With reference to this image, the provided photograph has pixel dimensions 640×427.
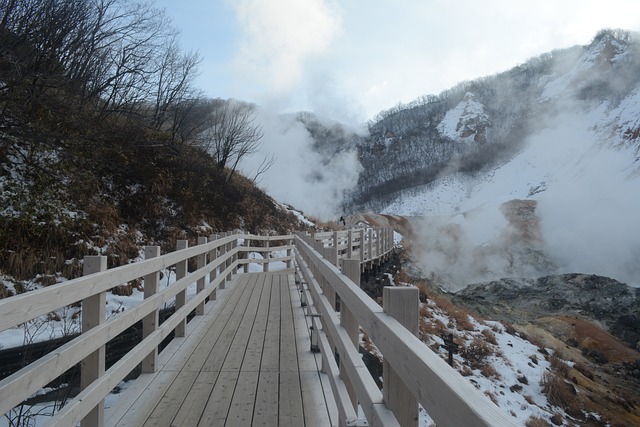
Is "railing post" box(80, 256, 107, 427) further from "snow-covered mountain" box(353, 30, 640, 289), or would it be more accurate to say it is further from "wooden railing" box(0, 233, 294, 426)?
"snow-covered mountain" box(353, 30, 640, 289)

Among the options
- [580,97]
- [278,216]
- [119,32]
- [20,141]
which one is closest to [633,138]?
[580,97]

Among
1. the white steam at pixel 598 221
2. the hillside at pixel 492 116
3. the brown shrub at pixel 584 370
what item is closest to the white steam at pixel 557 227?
the white steam at pixel 598 221

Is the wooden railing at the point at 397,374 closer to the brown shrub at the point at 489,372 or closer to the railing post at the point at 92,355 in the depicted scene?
the railing post at the point at 92,355

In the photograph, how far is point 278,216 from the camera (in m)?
20.2

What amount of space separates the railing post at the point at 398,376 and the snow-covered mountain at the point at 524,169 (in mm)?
27379

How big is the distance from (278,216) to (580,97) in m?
51.1

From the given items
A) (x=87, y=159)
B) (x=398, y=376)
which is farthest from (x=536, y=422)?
(x=87, y=159)

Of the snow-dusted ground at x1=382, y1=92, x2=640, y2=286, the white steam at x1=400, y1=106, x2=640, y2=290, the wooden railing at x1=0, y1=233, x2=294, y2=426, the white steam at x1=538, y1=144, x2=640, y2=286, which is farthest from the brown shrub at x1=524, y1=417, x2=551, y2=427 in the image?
the white steam at x1=538, y1=144, x2=640, y2=286

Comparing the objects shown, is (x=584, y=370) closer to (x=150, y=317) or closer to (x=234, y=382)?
(x=234, y=382)

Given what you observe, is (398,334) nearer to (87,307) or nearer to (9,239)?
(87,307)

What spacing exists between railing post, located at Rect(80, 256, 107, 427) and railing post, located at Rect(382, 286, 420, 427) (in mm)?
1894

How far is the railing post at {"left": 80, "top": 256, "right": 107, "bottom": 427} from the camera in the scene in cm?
257

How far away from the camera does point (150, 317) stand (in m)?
3.86

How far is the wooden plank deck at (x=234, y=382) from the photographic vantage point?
9.86 ft
